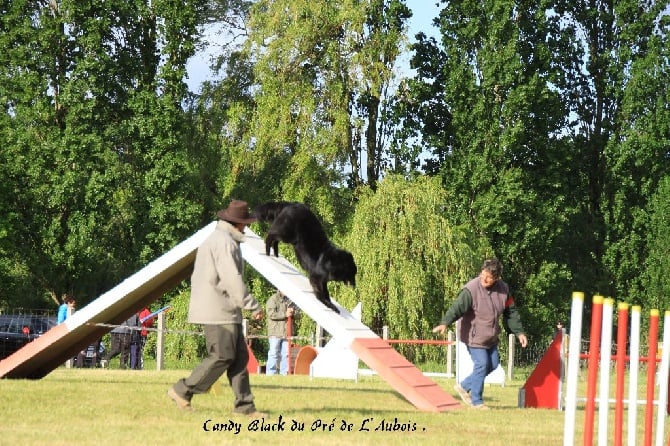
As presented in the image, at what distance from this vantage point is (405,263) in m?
25.7

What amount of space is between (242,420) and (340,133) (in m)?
21.4

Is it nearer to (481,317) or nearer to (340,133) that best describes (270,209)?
(481,317)

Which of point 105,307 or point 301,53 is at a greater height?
point 301,53

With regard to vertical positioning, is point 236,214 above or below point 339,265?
above

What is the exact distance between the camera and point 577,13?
35.3 metres

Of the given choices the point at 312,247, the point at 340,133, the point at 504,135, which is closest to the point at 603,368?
the point at 312,247

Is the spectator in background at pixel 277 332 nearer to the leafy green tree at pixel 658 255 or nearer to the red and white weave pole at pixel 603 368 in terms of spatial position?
the red and white weave pole at pixel 603 368

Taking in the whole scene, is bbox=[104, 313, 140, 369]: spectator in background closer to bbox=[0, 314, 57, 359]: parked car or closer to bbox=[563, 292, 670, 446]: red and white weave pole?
bbox=[0, 314, 57, 359]: parked car

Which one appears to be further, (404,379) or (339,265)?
(339,265)

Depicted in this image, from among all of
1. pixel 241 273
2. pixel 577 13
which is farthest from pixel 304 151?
pixel 241 273

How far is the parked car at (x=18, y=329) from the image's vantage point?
2255 centimetres

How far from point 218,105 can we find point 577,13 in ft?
39.6

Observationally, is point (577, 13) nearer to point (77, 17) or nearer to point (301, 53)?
point (301, 53)

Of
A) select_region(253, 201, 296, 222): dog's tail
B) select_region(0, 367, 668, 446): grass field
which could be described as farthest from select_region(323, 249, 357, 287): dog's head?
select_region(0, 367, 668, 446): grass field
